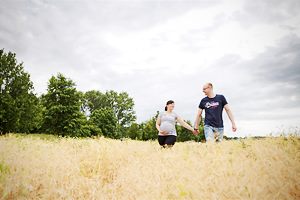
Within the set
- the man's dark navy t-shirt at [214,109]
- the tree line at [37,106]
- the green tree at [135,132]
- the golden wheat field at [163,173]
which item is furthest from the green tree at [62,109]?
the man's dark navy t-shirt at [214,109]

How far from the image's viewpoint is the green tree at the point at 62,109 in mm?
39438

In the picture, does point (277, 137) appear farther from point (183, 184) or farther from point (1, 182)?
point (1, 182)

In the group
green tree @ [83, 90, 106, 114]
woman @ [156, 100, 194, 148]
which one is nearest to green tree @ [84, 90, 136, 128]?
green tree @ [83, 90, 106, 114]

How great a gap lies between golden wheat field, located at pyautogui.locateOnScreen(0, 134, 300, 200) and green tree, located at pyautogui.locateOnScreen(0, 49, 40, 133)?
24904 millimetres

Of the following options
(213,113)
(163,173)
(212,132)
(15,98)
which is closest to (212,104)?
(213,113)

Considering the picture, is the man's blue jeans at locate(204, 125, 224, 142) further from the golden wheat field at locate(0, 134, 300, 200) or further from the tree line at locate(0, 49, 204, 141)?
the tree line at locate(0, 49, 204, 141)

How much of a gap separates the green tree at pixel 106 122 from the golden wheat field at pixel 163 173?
44.6 meters

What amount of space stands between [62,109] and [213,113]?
32799 mm

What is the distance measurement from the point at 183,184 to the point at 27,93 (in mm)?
34070

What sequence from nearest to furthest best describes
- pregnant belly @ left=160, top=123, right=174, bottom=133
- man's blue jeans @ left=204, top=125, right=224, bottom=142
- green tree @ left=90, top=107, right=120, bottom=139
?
man's blue jeans @ left=204, top=125, right=224, bottom=142 → pregnant belly @ left=160, top=123, right=174, bottom=133 → green tree @ left=90, top=107, right=120, bottom=139

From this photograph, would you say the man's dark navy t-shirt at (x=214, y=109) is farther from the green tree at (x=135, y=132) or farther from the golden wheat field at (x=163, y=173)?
the green tree at (x=135, y=132)

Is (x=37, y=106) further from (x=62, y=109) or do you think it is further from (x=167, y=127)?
(x=167, y=127)

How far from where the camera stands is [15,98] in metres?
35.3

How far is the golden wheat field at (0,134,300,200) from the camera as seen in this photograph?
5.87 meters
